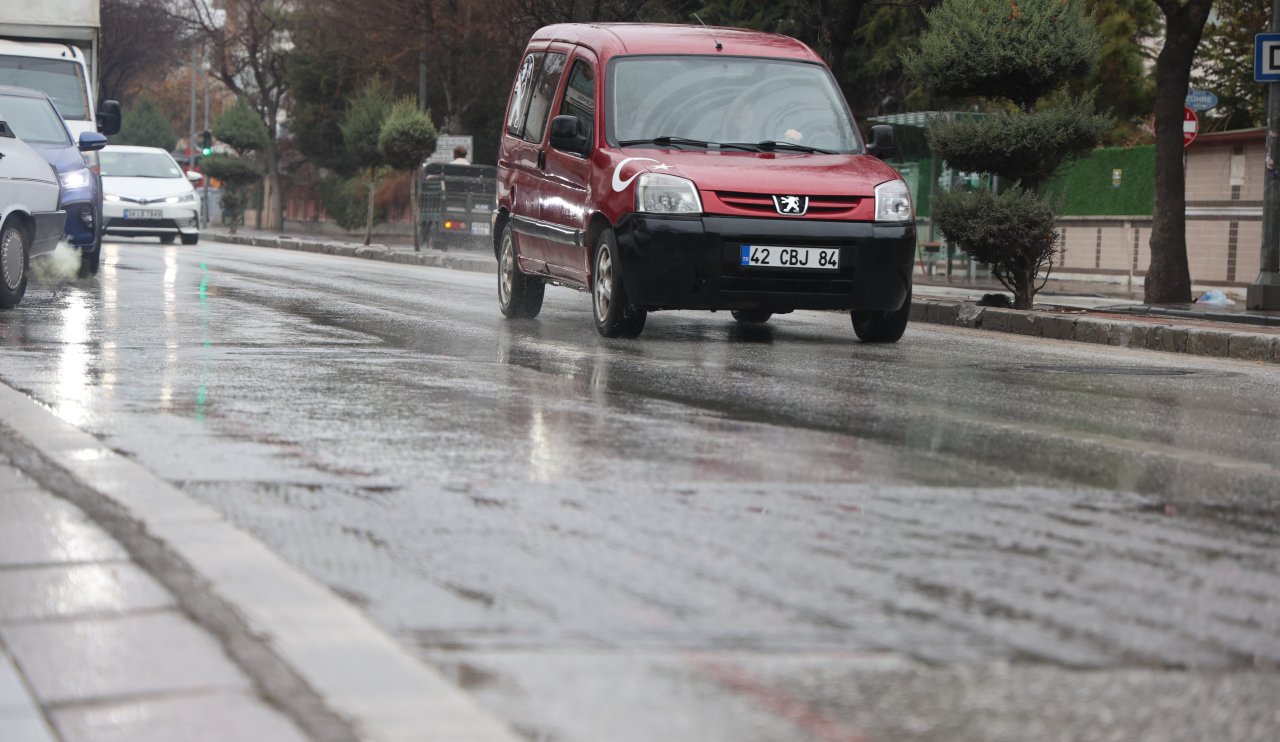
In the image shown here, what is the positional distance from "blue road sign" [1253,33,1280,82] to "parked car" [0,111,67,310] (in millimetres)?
11501

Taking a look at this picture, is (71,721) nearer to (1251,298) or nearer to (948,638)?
(948,638)

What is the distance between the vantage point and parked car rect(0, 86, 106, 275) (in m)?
18.9

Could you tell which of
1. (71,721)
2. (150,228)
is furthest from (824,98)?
(150,228)

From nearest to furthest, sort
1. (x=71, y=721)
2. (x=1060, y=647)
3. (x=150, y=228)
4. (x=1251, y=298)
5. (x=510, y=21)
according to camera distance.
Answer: (x=71, y=721), (x=1060, y=647), (x=1251, y=298), (x=150, y=228), (x=510, y=21)

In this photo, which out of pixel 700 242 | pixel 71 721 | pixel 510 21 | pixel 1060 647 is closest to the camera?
pixel 71 721

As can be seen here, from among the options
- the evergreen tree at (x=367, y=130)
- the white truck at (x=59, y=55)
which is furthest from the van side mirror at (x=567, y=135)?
the evergreen tree at (x=367, y=130)

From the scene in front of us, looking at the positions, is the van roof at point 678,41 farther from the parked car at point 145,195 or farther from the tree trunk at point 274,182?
the tree trunk at point 274,182

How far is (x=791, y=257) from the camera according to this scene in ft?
41.1

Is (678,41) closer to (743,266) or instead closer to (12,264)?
(743,266)

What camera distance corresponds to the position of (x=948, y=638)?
412 cm

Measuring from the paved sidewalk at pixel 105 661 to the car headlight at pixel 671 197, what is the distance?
766 centimetres

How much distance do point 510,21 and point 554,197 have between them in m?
29.6

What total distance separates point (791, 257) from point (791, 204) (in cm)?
34

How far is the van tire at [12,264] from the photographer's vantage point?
47.7 feet
